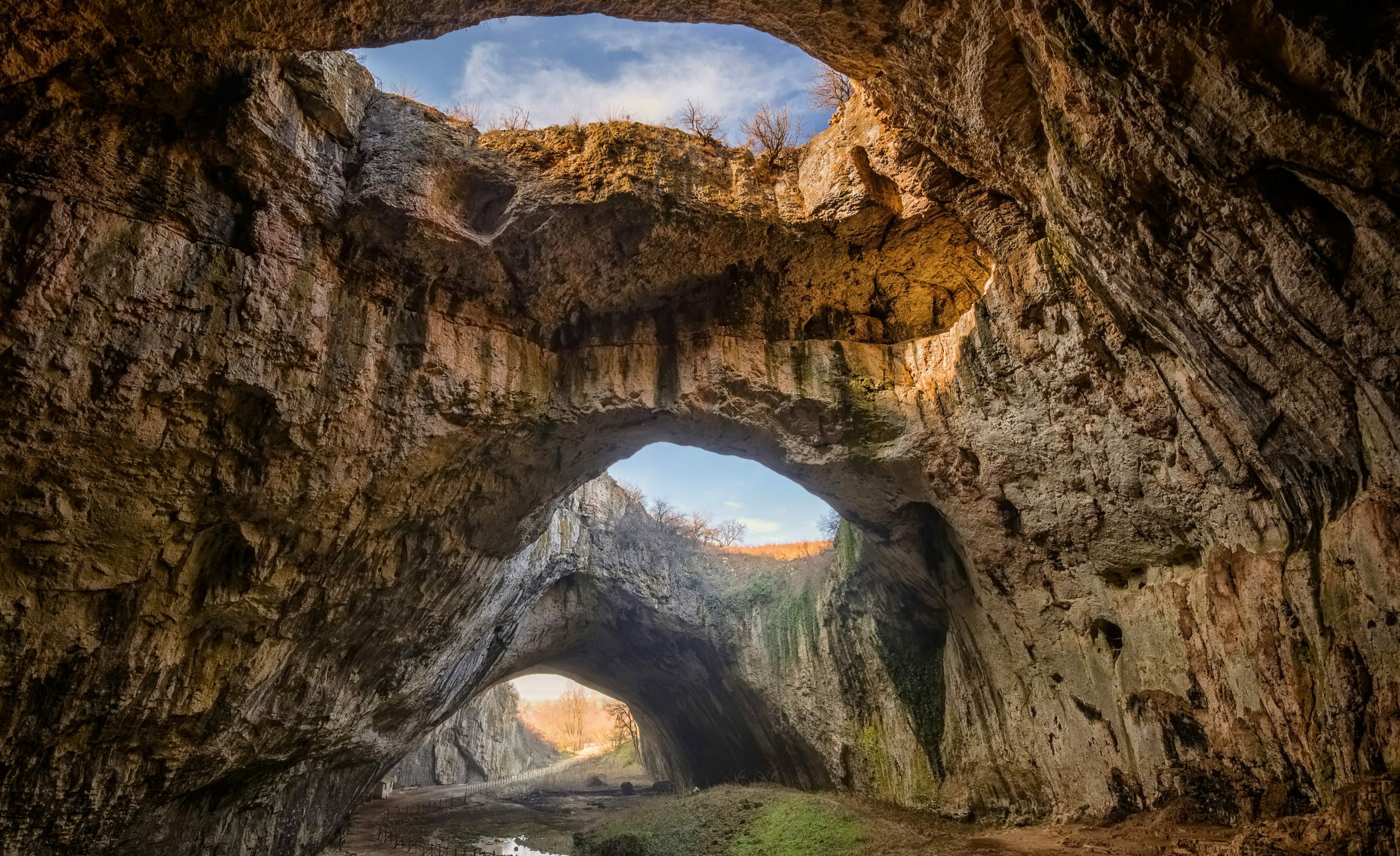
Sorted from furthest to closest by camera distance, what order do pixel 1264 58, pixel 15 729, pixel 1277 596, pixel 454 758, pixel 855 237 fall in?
pixel 454 758, pixel 855 237, pixel 15 729, pixel 1277 596, pixel 1264 58

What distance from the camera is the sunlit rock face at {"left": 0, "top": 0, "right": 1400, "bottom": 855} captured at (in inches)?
200

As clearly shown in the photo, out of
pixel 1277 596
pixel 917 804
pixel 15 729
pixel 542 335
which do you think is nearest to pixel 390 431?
pixel 542 335

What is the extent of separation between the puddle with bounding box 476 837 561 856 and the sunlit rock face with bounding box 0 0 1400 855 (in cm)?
438

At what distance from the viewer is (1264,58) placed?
412 centimetres

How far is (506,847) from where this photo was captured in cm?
1501

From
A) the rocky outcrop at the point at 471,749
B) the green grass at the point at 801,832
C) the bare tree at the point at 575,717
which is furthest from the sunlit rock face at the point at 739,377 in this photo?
the bare tree at the point at 575,717

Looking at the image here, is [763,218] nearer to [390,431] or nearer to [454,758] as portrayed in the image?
[390,431]

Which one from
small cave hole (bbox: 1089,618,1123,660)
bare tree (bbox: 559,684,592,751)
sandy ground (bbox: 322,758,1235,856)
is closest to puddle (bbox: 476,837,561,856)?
sandy ground (bbox: 322,758,1235,856)

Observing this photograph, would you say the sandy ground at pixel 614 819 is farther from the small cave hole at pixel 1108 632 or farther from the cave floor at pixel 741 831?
the small cave hole at pixel 1108 632

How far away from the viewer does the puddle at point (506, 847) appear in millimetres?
14266

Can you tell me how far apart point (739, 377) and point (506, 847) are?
1248 centimetres

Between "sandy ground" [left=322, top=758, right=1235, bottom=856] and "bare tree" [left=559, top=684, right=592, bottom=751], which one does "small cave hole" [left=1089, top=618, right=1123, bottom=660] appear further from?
"bare tree" [left=559, top=684, right=592, bottom=751]

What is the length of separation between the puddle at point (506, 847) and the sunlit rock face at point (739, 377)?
4.38 meters

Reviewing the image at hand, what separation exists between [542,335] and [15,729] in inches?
282
